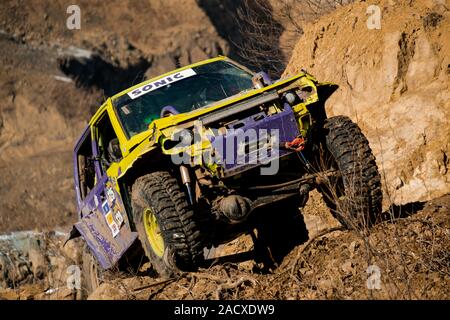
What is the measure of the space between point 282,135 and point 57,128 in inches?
948

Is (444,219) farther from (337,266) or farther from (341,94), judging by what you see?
(341,94)

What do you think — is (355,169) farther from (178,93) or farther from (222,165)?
(178,93)

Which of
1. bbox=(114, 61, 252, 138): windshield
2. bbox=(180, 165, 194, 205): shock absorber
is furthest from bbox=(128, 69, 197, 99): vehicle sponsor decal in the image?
bbox=(180, 165, 194, 205): shock absorber

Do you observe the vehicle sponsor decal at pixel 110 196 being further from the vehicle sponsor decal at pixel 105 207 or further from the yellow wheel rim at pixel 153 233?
the yellow wheel rim at pixel 153 233

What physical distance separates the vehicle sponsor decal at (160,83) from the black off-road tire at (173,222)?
141 cm

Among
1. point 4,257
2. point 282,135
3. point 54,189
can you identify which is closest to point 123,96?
point 282,135

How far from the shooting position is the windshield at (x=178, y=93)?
7891mm

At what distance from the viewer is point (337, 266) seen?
20.6 ft

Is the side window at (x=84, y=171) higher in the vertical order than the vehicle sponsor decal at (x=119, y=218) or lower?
higher

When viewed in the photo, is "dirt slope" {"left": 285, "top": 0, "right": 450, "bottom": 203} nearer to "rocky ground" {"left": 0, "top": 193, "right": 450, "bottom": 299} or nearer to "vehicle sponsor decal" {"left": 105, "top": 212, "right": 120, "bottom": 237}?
"rocky ground" {"left": 0, "top": 193, "right": 450, "bottom": 299}

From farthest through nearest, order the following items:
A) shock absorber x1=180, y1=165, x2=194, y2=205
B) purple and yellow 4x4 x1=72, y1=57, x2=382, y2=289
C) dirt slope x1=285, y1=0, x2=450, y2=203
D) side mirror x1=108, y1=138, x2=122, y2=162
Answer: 1. dirt slope x1=285, y1=0, x2=450, y2=203
2. side mirror x1=108, y1=138, x2=122, y2=162
3. shock absorber x1=180, y1=165, x2=194, y2=205
4. purple and yellow 4x4 x1=72, y1=57, x2=382, y2=289

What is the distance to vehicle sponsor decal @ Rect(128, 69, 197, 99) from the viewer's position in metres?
8.17

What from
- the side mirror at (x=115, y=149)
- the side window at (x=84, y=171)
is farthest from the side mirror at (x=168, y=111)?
the side window at (x=84, y=171)

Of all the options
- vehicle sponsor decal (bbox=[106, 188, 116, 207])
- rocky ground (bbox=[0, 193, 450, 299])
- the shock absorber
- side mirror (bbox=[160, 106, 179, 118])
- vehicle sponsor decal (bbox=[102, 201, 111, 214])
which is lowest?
rocky ground (bbox=[0, 193, 450, 299])
